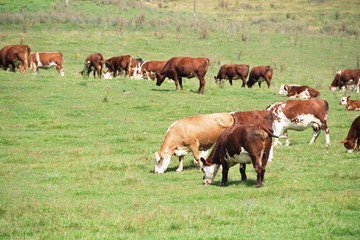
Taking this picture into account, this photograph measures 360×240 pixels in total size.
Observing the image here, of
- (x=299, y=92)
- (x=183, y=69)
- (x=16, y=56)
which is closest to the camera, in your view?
(x=183, y=69)

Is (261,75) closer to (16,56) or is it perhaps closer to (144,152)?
(16,56)

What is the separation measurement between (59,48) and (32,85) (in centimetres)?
1607

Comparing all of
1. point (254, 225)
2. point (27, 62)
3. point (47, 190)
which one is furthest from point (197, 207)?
point (27, 62)

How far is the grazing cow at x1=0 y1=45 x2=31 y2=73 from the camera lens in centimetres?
3647

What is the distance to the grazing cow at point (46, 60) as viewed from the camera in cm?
3869

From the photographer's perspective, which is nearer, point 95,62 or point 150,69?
point 95,62

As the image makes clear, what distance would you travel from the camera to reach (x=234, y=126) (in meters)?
15.0

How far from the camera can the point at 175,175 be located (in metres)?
16.9

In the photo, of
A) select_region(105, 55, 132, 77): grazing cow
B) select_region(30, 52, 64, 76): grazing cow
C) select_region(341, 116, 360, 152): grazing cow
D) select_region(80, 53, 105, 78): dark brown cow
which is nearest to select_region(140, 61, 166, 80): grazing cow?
select_region(105, 55, 132, 77): grazing cow

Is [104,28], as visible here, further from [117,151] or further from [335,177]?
[335,177]

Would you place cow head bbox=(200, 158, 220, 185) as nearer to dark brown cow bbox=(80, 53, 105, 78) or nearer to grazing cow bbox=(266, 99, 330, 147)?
grazing cow bbox=(266, 99, 330, 147)

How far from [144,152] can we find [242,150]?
19.2 ft

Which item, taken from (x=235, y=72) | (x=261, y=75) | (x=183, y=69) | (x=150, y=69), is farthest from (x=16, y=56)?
(x=261, y=75)

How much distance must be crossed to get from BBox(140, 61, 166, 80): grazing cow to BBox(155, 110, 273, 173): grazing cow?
22675mm
